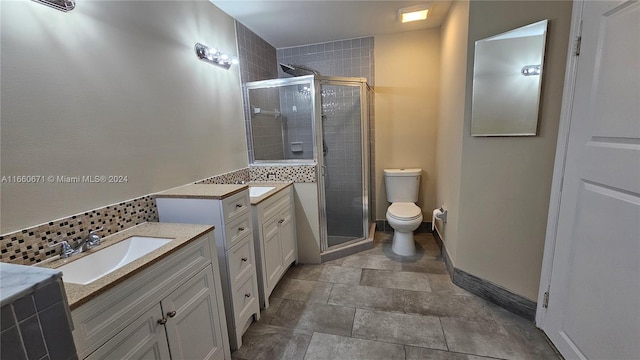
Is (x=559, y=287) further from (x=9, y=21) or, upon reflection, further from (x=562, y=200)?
(x=9, y=21)

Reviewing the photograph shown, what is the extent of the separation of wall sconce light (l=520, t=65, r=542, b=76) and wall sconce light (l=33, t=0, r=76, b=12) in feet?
7.68

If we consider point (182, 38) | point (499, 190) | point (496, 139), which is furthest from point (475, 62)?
point (182, 38)

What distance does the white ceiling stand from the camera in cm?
217

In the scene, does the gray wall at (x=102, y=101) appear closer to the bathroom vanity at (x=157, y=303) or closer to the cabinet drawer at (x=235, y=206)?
the bathroom vanity at (x=157, y=303)

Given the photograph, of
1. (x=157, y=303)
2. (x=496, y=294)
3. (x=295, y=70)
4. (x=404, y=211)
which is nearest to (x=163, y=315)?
(x=157, y=303)

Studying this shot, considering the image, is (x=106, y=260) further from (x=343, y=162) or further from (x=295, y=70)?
(x=295, y=70)

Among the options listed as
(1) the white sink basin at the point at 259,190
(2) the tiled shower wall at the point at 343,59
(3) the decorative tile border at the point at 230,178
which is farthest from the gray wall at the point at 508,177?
(3) the decorative tile border at the point at 230,178

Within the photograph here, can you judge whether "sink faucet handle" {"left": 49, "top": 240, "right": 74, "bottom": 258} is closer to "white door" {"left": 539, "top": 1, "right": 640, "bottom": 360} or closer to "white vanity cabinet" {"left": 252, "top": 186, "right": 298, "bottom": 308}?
"white vanity cabinet" {"left": 252, "top": 186, "right": 298, "bottom": 308}

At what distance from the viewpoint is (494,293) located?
1902 millimetres

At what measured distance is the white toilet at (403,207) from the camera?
2.62 metres

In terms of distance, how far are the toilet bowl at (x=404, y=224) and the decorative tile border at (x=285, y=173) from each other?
909 mm

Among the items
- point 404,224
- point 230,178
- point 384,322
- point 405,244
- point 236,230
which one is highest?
point 230,178

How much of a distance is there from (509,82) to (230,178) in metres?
2.15

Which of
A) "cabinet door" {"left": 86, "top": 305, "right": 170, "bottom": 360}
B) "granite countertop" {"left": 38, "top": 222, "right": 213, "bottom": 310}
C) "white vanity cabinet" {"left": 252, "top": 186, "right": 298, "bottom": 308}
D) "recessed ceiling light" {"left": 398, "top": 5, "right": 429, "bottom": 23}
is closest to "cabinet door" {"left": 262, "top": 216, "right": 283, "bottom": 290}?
"white vanity cabinet" {"left": 252, "top": 186, "right": 298, "bottom": 308}
